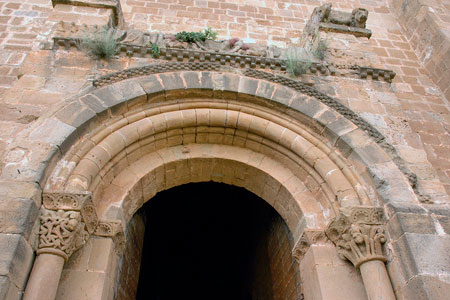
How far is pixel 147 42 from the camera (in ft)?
16.5

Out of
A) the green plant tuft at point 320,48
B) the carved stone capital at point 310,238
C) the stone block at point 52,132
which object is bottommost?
the carved stone capital at point 310,238

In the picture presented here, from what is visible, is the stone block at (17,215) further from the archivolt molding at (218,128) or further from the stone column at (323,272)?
the stone column at (323,272)

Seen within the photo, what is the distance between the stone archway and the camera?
143 inches

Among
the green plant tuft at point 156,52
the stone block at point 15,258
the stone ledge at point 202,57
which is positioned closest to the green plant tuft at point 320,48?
the stone ledge at point 202,57

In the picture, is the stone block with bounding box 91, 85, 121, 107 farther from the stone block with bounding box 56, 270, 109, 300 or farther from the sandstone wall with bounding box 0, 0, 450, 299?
the stone block with bounding box 56, 270, 109, 300

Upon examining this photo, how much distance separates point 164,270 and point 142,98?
530 centimetres

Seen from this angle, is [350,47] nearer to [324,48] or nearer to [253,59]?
[324,48]

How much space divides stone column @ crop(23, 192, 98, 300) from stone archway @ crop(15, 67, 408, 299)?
0.01 metres

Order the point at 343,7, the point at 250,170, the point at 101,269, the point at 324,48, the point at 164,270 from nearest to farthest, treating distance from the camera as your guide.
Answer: the point at 101,269 < the point at 250,170 < the point at 324,48 < the point at 343,7 < the point at 164,270

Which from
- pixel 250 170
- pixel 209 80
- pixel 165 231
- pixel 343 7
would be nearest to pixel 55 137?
pixel 209 80

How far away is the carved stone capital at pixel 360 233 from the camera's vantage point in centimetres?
344

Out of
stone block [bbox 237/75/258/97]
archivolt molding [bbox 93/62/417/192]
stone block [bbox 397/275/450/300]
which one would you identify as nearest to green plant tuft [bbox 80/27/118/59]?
archivolt molding [bbox 93/62/417/192]

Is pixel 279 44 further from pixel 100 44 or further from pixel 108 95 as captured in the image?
pixel 108 95

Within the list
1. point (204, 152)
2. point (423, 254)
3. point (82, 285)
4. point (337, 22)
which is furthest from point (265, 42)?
point (82, 285)
